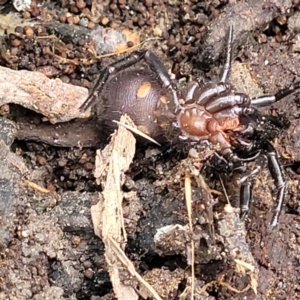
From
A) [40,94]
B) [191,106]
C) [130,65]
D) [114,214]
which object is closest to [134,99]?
[130,65]

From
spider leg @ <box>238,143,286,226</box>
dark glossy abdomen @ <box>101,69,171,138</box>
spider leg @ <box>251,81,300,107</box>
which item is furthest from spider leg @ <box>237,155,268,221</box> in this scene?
dark glossy abdomen @ <box>101,69,171,138</box>

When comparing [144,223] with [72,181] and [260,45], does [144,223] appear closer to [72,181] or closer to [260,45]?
[72,181]

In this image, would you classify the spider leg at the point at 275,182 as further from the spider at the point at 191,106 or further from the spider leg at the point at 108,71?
the spider leg at the point at 108,71

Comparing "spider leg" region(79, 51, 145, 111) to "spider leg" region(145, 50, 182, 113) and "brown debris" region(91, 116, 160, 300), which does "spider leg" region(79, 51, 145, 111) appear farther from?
"brown debris" region(91, 116, 160, 300)

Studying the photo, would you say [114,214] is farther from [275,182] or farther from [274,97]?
[274,97]

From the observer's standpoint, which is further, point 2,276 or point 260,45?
point 260,45

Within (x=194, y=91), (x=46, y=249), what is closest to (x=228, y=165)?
(x=194, y=91)

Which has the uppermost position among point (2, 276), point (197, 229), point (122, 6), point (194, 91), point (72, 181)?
point (122, 6)

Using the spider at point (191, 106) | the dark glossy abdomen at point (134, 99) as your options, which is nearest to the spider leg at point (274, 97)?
the spider at point (191, 106)
